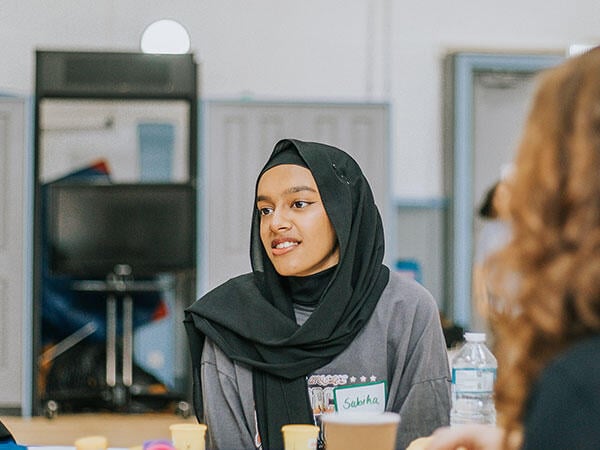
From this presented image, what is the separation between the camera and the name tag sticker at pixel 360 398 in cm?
198

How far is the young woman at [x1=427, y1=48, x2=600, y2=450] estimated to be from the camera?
0.88m

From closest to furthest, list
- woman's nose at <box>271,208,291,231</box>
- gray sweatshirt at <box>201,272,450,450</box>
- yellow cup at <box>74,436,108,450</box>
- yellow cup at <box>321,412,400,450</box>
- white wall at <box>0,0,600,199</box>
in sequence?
yellow cup at <box>321,412,400,450</box>, yellow cup at <box>74,436,108,450</box>, gray sweatshirt at <box>201,272,450,450</box>, woman's nose at <box>271,208,291,231</box>, white wall at <box>0,0,600,199</box>

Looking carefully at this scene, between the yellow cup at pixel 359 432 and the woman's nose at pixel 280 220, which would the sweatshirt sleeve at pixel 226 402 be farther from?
the yellow cup at pixel 359 432

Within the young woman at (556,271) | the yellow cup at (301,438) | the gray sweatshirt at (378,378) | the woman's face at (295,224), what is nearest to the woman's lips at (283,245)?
the woman's face at (295,224)

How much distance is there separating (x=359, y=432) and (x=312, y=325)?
0.62m

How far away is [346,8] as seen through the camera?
6.07 meters

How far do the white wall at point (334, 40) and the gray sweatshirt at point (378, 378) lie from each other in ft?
12.8

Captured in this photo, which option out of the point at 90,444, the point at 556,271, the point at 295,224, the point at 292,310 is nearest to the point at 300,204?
the point at 295,224

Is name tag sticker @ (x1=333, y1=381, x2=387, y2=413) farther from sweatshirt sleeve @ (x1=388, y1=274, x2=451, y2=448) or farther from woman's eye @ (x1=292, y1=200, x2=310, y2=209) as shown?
woman's eye @ (x1=292, y1=200, x2=310, y2=209)

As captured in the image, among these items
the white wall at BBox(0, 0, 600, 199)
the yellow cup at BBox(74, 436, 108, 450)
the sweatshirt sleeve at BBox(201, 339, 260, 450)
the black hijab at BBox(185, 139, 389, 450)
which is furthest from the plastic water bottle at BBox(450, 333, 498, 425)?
the white wall at BBox(0, 0, 600, 199)

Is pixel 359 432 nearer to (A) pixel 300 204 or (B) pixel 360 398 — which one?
(B) pixel 360 398

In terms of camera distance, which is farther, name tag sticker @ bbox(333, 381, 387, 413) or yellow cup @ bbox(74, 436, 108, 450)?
name tag sticker @ bbox(333, 381, 387, 413)

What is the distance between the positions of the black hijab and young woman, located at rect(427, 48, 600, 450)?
107cm

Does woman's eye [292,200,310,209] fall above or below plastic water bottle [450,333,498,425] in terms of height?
above
